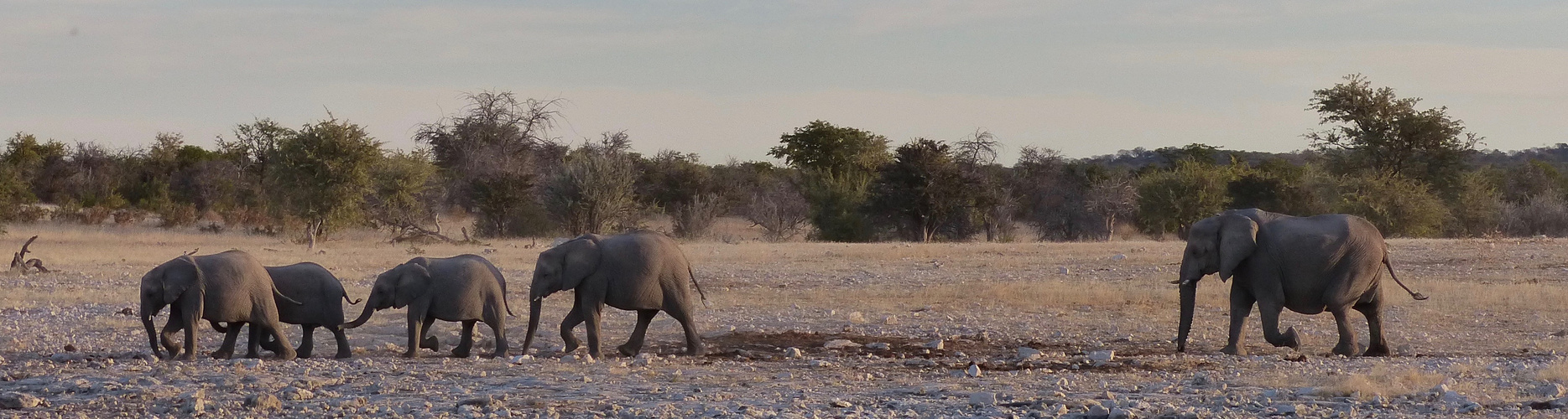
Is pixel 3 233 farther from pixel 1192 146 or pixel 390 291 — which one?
pixel 1192 146

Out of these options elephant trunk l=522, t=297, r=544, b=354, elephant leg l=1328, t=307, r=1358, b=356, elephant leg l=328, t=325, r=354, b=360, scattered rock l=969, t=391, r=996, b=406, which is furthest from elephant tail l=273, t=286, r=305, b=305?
elephant leg l=1328, t=307, r=1358, b=356

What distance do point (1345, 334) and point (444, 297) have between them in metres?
8.17

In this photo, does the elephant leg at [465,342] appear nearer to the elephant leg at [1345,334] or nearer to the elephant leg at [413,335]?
the elephant leg at [413,335]

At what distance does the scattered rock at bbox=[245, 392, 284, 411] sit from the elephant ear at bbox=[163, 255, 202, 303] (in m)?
3.58

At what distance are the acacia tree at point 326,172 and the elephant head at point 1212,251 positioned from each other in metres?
27.7

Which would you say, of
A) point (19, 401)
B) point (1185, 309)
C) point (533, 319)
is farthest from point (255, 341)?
point (1185, 309)

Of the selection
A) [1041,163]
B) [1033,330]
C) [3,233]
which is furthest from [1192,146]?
[1033,330]

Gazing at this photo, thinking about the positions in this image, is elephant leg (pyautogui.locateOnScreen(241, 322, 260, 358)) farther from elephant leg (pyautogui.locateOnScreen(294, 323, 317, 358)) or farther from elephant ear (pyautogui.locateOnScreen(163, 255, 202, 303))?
elephant ear (pyautogui.locateOnScreen(163, 255, 202, 303))

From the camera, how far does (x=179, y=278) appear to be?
12.8 metres

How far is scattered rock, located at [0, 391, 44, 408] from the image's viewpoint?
9.63m

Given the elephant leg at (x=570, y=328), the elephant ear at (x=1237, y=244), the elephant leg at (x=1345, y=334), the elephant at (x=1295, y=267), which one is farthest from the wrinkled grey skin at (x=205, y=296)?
the elephant leg at (x=1345, y=334)

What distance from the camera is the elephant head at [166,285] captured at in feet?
41.8

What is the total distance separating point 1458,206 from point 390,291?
4211 cm

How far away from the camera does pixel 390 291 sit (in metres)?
13.6
